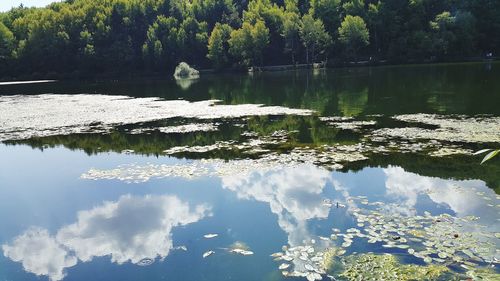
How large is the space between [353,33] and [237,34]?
29.4 meters

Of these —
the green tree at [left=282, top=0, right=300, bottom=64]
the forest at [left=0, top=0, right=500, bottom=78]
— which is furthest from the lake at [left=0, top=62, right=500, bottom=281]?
the green tree at [left=282, top=0, right=300, bottom=64]

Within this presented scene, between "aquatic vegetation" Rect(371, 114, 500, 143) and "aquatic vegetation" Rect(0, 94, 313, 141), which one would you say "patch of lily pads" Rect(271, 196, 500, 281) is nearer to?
"aquatic vegetation" Rect(371, 114, 500, 143)

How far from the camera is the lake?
9.88 m

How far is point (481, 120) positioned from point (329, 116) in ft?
31.1

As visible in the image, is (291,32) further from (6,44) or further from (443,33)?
(6,44)

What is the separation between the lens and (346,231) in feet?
36.3

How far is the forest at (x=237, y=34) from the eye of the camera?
313ft

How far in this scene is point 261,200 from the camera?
14.2 metres

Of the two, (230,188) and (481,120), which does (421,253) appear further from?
(481,120)

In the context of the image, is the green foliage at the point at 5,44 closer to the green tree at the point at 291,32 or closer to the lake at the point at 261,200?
the green tree at the point at 291,32

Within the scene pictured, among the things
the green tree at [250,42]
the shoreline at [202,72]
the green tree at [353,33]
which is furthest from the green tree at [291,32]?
the green tree at [353,33]

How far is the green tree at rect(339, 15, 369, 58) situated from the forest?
23cm

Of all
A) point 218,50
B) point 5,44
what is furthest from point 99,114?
point 5,44

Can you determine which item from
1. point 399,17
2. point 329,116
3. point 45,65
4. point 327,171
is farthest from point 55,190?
point 45,65
